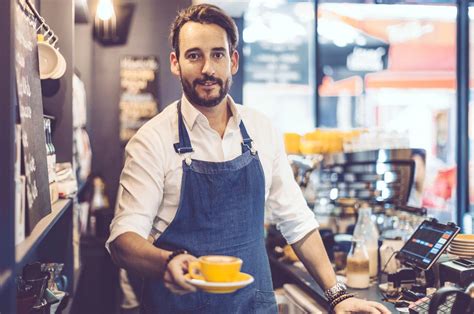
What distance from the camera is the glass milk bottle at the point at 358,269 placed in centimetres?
279

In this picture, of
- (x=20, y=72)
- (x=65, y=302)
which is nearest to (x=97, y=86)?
(x=65, y=302)

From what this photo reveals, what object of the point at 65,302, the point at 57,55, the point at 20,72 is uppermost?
the point at 57,55

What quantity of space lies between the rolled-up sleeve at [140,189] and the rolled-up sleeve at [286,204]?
0.52m

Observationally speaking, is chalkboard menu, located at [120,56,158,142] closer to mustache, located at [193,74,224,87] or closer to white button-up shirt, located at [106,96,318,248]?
white button-up shirt, located at [106,96,318,248]

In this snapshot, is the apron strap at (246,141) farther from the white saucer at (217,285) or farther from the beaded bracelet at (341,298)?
the white saucer at (217,285)

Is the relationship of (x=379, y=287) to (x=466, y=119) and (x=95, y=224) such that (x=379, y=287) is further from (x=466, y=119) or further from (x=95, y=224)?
(x=95, y=224)

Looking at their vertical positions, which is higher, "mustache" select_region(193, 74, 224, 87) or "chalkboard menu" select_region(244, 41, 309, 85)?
"chalkboard menu" select_region(244, 41, 309, 85)

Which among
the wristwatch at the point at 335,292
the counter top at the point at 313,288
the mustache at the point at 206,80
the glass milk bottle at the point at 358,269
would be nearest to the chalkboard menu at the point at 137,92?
the counter top at the point at 313,288

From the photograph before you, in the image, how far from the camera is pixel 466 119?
4.54 m

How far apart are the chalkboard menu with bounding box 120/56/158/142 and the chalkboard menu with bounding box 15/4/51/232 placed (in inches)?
124

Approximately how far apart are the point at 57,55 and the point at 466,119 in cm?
311

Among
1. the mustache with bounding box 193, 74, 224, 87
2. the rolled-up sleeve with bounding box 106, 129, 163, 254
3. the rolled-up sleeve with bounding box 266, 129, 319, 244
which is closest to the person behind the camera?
the rolled-up sleeve with bounding box 106, 129, 163, 254

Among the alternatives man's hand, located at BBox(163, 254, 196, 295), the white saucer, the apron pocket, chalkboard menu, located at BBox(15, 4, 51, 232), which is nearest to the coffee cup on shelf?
chalkboard menu, located at BBox(15, 4, 51, 232)

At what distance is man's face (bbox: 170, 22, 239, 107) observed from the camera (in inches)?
82.1
